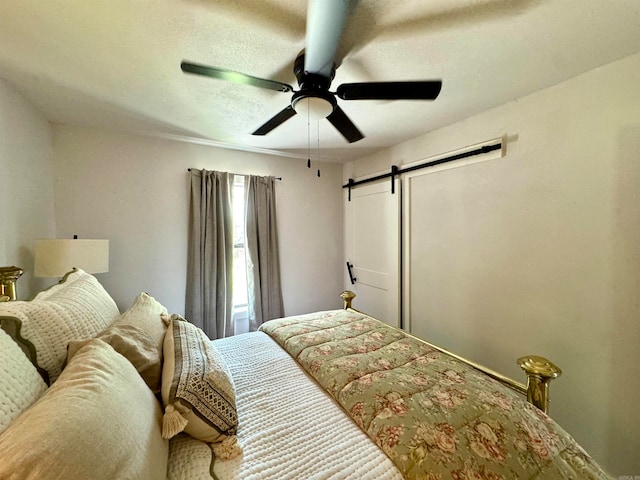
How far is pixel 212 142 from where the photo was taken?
105 inches

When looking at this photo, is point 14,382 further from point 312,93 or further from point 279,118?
point 279,118

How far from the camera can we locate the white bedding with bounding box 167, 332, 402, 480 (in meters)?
0.78

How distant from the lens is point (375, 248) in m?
3.04

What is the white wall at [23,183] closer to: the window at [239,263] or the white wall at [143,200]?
the white wall at [143,200]

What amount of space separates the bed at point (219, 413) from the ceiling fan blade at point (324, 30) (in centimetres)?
132

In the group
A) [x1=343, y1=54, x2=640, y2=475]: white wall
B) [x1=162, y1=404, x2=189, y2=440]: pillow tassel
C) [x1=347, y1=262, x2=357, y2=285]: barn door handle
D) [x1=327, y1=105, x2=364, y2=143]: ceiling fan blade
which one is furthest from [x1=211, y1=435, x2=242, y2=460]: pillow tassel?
[x1=347, y1=262, x2=357, y2=285]: barn door handle

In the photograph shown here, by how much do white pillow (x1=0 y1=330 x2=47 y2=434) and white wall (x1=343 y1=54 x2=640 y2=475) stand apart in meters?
2.49

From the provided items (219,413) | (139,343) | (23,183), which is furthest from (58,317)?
(23,183)

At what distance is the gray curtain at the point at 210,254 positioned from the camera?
2.57m

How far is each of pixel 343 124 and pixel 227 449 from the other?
1.77 meters

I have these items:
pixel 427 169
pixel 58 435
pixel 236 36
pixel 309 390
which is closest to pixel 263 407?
pixel 309 390

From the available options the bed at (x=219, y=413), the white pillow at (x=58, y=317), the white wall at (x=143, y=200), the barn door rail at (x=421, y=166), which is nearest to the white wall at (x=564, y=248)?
the barn door rail at (x=421, y=166)

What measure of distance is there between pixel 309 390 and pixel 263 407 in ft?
0.76

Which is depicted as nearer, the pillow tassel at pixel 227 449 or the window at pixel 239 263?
the pillow tassel at pixel 227 449
